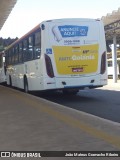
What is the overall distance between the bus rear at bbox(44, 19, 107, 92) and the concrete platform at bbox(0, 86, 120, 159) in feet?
15.8

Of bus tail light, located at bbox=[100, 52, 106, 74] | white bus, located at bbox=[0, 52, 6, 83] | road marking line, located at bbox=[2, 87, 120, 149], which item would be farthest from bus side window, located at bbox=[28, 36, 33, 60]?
white bus, located at bbox=[0, 52, 6, 83]

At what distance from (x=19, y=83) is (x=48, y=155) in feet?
55.0

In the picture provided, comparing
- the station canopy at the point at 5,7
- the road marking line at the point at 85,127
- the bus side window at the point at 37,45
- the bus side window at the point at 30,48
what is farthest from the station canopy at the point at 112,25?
the road marking line at the point at 85,127

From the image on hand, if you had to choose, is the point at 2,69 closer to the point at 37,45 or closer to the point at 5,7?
the point at 5,7

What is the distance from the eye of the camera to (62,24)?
55.7ft

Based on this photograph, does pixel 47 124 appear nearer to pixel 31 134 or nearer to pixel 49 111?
pixel 31 134

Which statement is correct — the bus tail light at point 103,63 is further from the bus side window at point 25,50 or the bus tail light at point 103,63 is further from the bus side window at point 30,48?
the bus side window at point 25,50

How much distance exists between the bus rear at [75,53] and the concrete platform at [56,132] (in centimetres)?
482

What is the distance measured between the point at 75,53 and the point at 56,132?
860 cm

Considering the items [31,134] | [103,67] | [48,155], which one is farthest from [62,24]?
[48,155]

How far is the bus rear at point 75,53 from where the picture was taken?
16859 millimetres

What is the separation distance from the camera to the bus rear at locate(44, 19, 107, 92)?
55.3ft

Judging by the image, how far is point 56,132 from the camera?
8688mm

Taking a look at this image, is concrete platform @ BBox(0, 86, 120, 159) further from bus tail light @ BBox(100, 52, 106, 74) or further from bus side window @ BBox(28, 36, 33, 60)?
bus side window @ BBox(28, 36, 33, 60)
